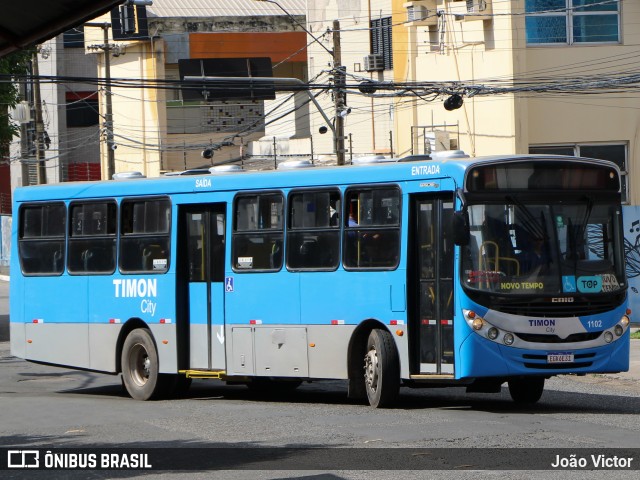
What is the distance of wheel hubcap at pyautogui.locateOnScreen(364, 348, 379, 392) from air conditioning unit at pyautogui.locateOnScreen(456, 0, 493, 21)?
17.9 m

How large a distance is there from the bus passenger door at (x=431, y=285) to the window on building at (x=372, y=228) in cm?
26

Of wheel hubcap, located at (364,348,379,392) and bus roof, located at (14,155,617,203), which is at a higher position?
bus roof, located at (14,155,617,203)

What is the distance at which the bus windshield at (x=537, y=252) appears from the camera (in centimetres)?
1417

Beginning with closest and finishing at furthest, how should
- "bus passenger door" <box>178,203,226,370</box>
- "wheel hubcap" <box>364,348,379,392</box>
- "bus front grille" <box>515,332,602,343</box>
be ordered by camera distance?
"bus front grille" <box>515,332,602,343</box> < "wheel hubcap" <box>364,348,379,392</box> < "bus passenger door" <box>178,203,226,370</box>

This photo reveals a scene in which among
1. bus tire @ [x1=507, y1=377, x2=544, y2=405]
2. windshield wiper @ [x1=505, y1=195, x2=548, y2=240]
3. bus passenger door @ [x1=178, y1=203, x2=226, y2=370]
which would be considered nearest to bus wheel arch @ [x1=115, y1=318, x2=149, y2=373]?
bus passenger door @ [x1=178, y1=203, x2=226, y2=370]

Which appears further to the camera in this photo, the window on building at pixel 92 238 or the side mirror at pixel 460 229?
the window on building at pixel 92 238

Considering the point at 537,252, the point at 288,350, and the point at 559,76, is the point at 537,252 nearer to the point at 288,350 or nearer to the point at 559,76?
the point at 288,350

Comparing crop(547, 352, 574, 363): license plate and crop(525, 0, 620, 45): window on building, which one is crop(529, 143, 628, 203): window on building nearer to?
crop(525, 0, 620, 45): window on building

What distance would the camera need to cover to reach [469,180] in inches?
562

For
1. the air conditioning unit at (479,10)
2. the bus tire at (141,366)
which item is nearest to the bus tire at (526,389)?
the bus tire at (141,366)

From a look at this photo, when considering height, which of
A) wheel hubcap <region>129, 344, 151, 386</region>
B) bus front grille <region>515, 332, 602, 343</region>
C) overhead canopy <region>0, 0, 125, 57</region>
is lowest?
wheel hubcap <region>129, 344, 151, 386</region>

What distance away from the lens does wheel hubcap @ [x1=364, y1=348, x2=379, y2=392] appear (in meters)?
15.0

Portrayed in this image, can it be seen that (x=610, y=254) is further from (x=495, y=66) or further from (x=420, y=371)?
(x=495, y=66)

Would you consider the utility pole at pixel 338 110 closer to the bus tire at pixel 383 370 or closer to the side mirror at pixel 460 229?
the bus tire at pixel 383 370
